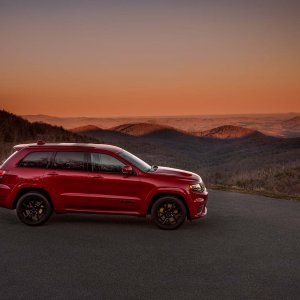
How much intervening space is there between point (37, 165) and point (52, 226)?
1313 millimetres

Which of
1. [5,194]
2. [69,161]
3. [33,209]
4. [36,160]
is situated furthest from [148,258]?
[5,194]

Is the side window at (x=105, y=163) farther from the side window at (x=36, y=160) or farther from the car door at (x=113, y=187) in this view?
the side window at (x=36, y=160)

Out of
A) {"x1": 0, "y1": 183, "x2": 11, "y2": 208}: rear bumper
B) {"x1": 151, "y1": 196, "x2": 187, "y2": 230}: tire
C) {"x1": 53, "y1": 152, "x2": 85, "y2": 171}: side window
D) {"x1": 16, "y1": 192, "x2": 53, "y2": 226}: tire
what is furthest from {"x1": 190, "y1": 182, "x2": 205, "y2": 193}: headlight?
{"x1": 0, "y1": 183, "x2": 11, "y2": 208}: rear bumper

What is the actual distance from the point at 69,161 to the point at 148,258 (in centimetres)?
336

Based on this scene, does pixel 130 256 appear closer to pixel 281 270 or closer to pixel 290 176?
pixel 281 270

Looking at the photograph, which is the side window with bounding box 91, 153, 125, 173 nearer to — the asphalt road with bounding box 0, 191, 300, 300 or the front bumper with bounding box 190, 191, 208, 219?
the asphalt road with bounding box 0, 191, 300, 300

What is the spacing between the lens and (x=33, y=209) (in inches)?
401

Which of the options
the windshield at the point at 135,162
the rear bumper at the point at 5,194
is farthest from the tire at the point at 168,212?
the rear bumper at the point at 5,194

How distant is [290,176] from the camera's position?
27.8m

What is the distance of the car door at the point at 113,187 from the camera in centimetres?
989

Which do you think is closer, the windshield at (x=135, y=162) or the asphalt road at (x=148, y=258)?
the asphalt road at (x=148, y=258)

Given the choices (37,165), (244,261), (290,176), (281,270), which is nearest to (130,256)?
(244,261)

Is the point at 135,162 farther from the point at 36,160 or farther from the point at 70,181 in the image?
the point at 36,160

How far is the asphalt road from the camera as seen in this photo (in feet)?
20.4
